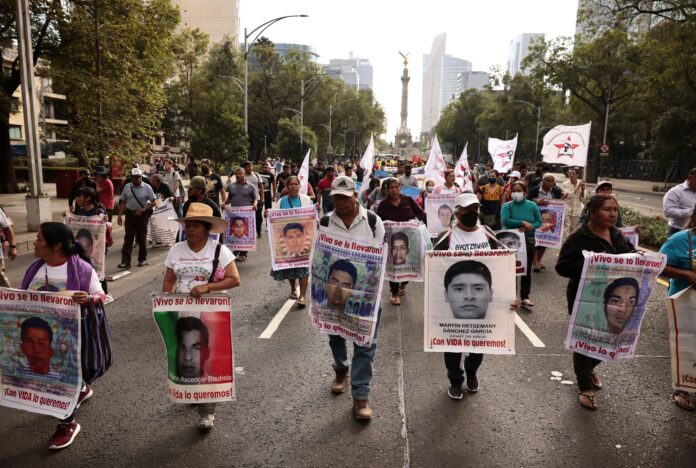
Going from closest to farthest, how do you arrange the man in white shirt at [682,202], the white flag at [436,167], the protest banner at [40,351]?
the protest banner at [40,351]
the man in white shirt at [682,202]
the white flag at [436,167]

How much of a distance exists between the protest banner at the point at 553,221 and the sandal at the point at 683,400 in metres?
5.09

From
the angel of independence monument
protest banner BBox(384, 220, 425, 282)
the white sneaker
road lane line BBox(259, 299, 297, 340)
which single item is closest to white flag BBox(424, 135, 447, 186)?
protest banner BBox(384, 220, 425, 282)

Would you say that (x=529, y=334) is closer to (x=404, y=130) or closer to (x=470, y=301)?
(x=470, y=301)

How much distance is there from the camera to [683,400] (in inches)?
168

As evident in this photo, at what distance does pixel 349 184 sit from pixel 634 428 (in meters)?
2.79

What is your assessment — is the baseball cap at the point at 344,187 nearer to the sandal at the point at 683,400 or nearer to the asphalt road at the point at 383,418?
the asphalt road at the point at 383,418

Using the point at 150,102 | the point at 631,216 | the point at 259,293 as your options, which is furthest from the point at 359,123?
the point at 259,293

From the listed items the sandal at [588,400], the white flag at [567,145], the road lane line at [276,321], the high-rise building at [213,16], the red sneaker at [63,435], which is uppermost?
the high-rise building at [213,16]

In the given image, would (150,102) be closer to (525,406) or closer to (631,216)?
(631,216)

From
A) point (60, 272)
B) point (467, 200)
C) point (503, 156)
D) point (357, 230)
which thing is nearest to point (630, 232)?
point (467, 200)

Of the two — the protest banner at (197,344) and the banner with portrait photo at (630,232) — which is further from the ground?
the banner with portrait photo at (630,232)

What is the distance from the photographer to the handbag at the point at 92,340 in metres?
3.52

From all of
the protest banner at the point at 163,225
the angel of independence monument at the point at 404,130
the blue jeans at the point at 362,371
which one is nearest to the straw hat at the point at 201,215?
the blue jeans at the point at 362,371

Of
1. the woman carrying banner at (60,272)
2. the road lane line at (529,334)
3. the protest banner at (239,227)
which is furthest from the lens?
the protest banner at (239,227)
